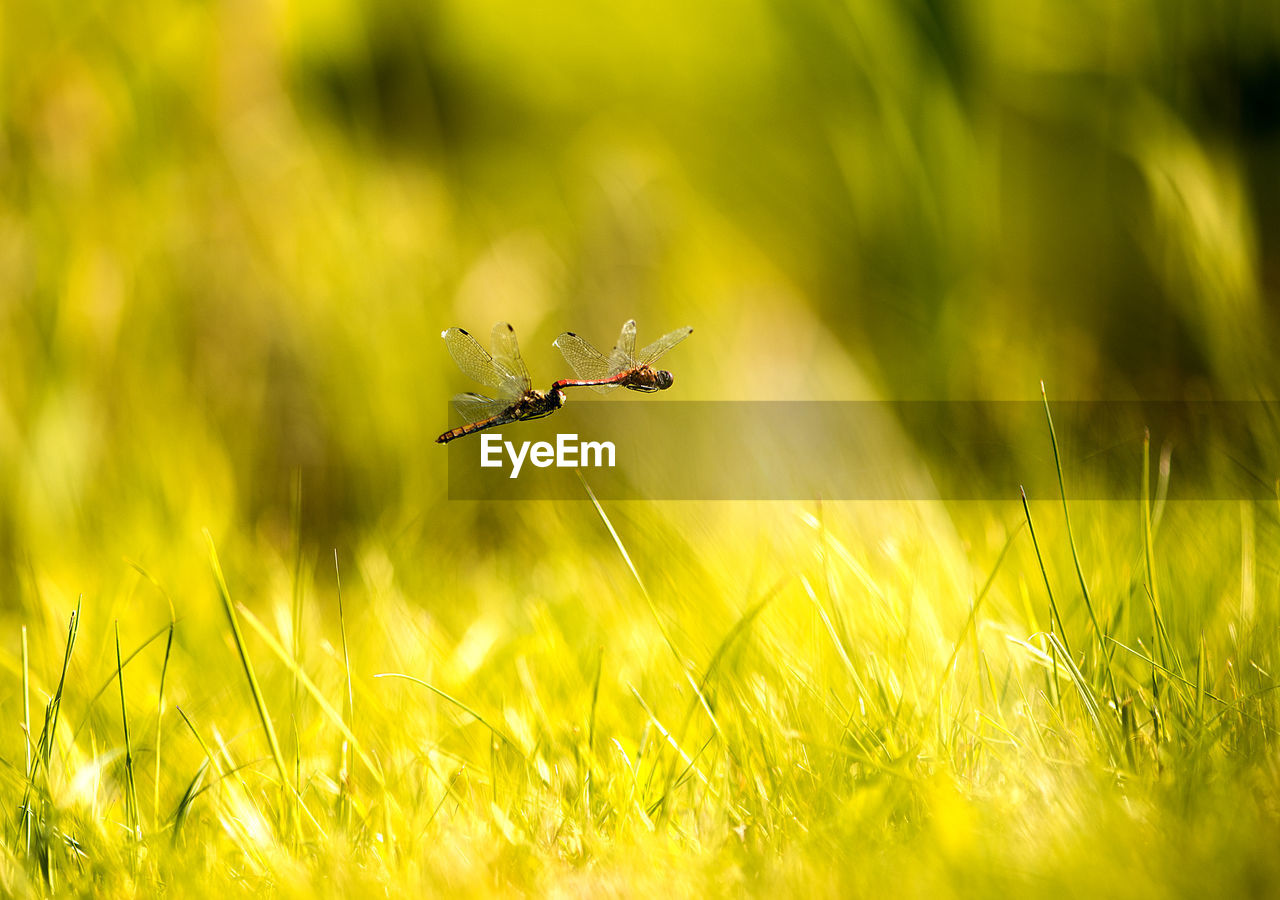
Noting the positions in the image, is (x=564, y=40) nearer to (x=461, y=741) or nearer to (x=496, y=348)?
(x=496, y=348)

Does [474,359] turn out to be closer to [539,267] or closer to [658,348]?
[658,348]

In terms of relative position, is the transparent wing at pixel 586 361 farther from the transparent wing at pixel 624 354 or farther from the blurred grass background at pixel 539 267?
the blurred grass background at pixel 539 267

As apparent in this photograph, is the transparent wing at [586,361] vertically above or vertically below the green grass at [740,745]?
above

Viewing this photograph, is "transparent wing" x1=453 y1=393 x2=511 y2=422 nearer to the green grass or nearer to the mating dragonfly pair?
the mating dragonfly pair

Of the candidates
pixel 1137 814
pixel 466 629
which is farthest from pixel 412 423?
pixel 1137 814

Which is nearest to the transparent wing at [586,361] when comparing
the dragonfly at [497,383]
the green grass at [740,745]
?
the dragonfly at [497,383]

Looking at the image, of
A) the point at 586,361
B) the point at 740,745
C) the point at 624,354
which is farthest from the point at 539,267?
the point at 740,745
